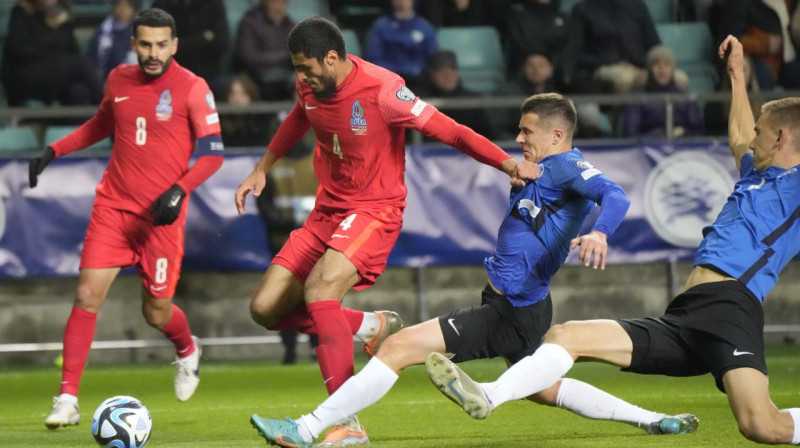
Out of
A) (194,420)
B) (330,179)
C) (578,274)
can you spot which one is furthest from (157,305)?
(578,274)

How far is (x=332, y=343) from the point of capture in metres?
5.96

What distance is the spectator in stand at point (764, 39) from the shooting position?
12.3 metres

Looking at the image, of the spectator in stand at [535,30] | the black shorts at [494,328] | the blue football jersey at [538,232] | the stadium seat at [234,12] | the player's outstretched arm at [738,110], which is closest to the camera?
the black shorts at [494,328]

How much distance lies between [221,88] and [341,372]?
246 inches

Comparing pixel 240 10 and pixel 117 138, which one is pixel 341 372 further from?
pixel 240 10

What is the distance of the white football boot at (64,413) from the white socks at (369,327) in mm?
1709

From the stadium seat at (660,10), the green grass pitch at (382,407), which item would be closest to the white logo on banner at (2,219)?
the green grass pitch at (382,407)

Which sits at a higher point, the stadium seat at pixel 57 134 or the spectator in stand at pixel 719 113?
the spectator in stand at pixel 719 113

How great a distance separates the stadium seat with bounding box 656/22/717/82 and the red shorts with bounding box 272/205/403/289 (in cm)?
718

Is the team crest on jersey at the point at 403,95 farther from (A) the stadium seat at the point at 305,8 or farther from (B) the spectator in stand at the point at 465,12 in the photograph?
(A) the stadium seat at the point at 305,8

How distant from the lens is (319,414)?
5.35m

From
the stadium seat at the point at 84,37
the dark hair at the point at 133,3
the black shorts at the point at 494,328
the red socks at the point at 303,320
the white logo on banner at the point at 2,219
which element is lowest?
the white logo on banner at the point at 2,219

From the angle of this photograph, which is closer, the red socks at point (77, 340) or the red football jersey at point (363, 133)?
the red football jersey at point (363, 133)

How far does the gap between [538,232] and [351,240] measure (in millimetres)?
981
